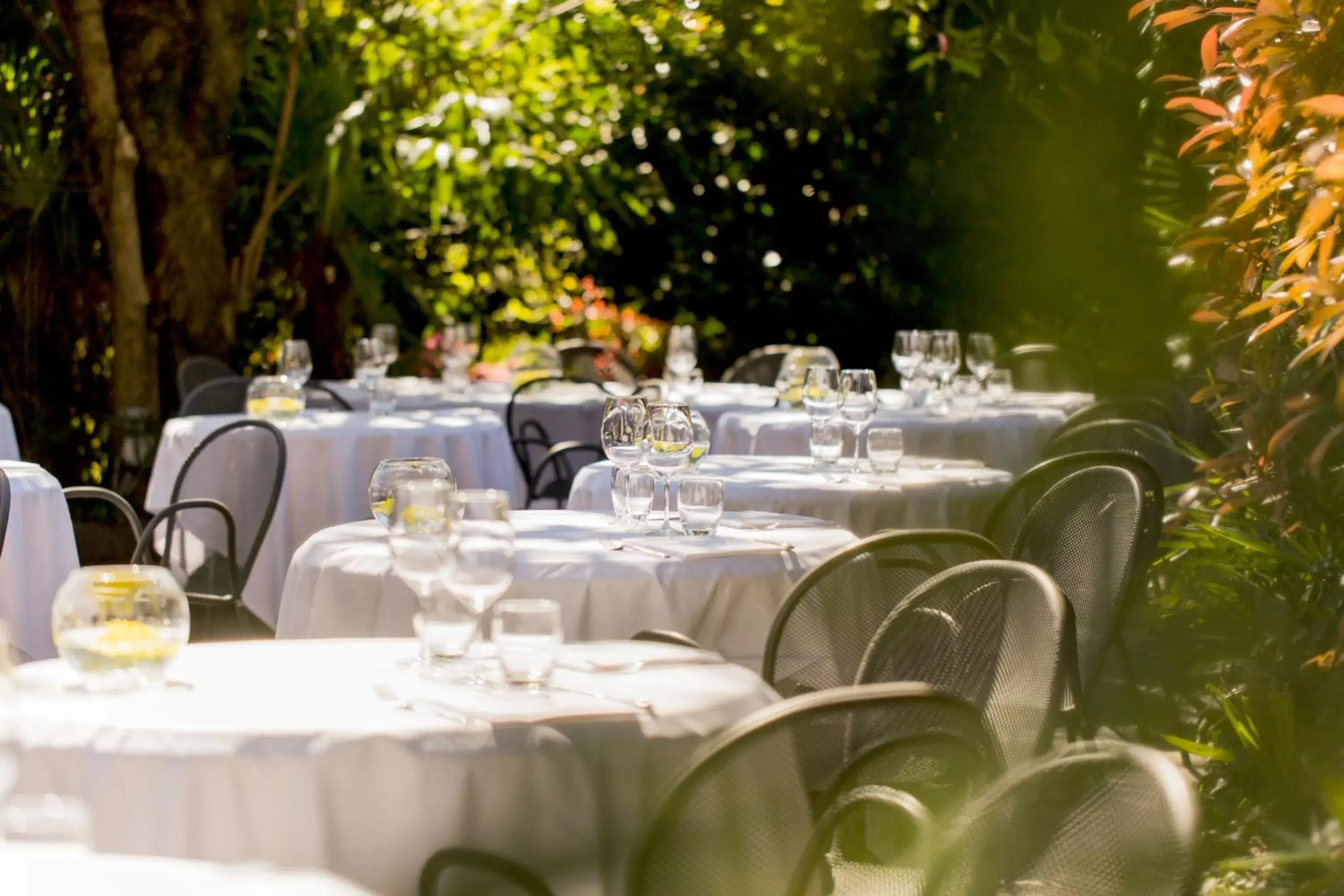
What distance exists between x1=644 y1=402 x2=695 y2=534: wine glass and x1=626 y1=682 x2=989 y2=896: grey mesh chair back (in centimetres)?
166

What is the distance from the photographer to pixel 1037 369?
912 cm

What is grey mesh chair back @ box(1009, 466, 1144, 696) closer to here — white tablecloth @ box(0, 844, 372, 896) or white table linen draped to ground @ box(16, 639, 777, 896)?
white table linen draped to ground @ box(16, 639, 777, 896)

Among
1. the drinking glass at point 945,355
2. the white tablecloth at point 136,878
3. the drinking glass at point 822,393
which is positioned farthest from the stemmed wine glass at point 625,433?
the drinking glass at point 945,355

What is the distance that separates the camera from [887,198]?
10492 millimetres

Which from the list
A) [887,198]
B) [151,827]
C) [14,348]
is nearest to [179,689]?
[151,827]

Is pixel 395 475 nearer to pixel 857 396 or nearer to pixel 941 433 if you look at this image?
pixel 857 396

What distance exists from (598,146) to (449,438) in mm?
4710

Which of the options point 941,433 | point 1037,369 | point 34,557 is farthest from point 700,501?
point 1037,369

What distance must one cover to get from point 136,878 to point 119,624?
2.78 feet

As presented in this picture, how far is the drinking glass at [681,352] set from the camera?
7945 millimetres

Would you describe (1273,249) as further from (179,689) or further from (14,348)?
(14,348)

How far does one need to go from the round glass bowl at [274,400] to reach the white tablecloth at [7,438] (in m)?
1.03

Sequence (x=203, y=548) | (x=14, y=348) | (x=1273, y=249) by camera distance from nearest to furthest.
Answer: (x=1273, y=249)
(x=203, y=548)
(x=14, y=348)

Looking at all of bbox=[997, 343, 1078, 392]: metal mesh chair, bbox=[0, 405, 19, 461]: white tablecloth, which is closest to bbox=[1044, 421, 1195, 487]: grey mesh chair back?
bbox=[997, 343, 1078, 392]: metal mesh chair
